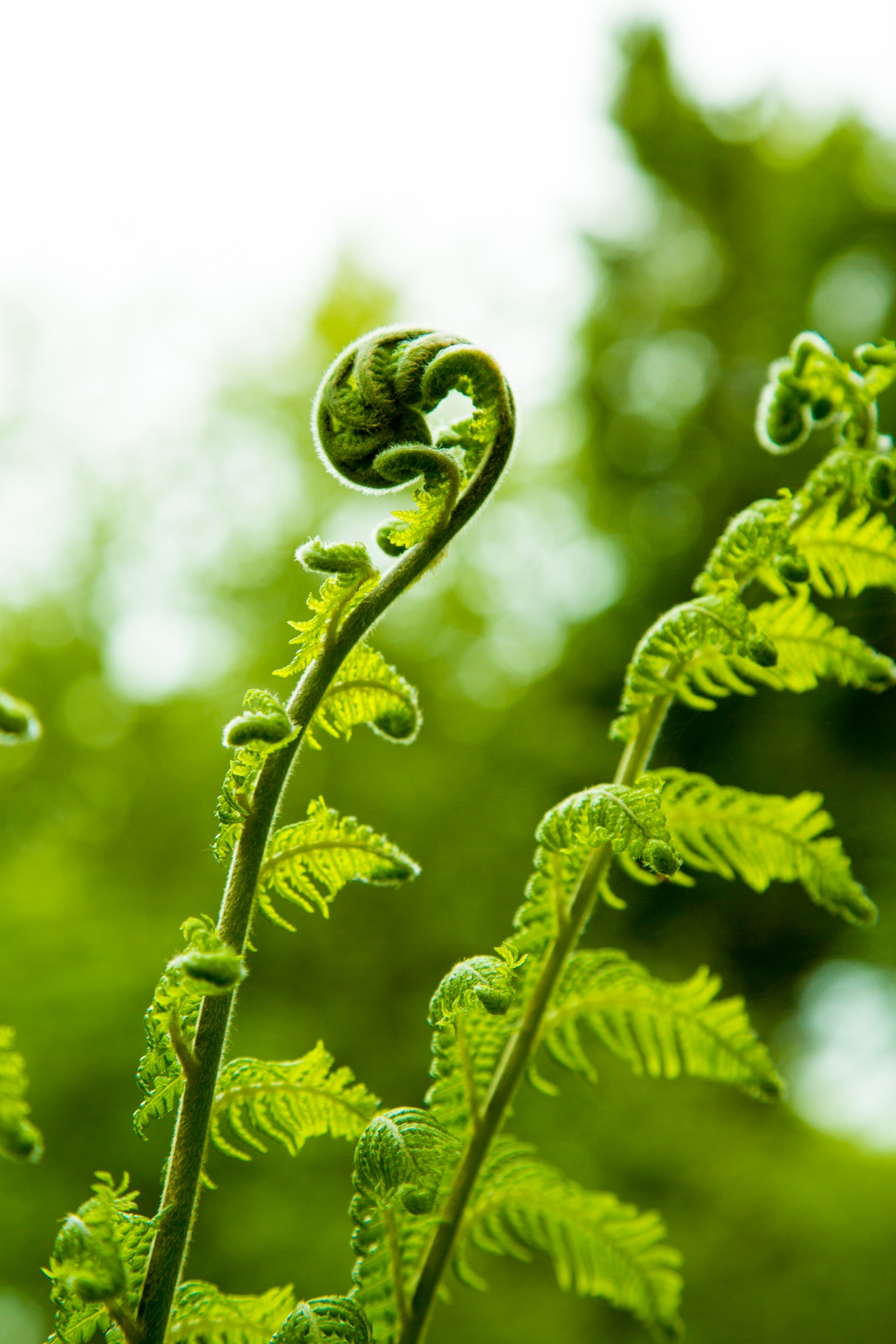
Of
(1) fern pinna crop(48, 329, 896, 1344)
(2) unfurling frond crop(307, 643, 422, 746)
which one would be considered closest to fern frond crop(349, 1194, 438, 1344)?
(1) fern pinna crop(48, 329, 896, 1344)

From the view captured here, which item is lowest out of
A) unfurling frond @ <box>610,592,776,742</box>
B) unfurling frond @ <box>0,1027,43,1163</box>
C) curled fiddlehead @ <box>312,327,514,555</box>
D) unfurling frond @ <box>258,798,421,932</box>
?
unfurling frond @ <box>0,1027,43,1163</box>

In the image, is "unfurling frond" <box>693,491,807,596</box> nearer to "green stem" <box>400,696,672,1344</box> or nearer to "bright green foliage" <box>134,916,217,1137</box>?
"green stem" <box>400,696,672,1344</box>

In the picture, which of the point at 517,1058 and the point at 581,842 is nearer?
the point at 581,842

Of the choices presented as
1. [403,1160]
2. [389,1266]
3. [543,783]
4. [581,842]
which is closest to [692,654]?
[581,842]

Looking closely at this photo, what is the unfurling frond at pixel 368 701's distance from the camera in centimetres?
80

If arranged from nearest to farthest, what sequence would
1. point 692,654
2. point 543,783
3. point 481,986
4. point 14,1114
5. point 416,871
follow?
point 14,1114, point 481,986, point 416,871, point 692,654, point 543,783

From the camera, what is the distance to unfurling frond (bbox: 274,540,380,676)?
0.72 meters

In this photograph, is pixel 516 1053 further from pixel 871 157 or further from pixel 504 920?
pixel 871 157

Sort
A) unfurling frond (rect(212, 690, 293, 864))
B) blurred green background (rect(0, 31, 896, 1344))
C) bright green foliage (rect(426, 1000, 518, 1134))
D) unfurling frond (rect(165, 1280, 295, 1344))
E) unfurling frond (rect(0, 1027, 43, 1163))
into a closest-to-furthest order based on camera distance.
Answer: unfurling frond (rect(0, 1027, 43, 1163)), unfurling frond (rect(212, 690, 293, 864)), unfurling frond (rect(165, 1280, 295, 1344)), bright green foliage (rect(426, 1000, 518, 1134)), blurred green background (rect(0, 31, 896, 1344))

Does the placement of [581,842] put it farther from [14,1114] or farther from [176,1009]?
[14,1114]

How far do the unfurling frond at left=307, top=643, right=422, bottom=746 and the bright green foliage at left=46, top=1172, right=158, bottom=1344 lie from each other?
33 cm

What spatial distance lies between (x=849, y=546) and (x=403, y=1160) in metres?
0.63

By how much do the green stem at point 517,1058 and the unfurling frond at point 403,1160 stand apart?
0.52 ft

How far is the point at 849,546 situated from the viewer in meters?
0.97
